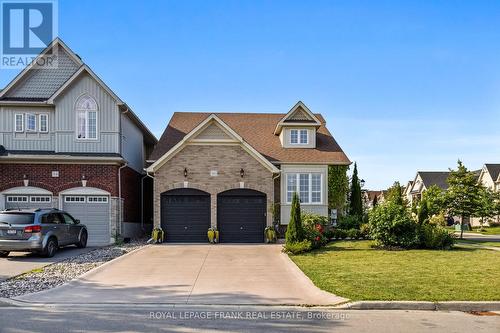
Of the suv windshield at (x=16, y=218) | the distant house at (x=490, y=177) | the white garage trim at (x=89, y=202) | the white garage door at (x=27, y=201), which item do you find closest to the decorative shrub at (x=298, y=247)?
the white garage trim at (x=89, y=202)

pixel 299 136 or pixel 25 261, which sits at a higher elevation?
pixel 299 136

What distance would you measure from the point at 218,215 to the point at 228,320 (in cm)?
1463

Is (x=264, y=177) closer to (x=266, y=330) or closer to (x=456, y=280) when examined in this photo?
(x=456, y=280)

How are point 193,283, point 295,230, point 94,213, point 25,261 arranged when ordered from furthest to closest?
point 94,213 → point 295,230 → point 25,261 → point 193,283

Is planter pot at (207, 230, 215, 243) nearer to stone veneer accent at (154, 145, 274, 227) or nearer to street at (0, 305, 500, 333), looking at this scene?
stone veneer accent at (154, 145, 274, 227)

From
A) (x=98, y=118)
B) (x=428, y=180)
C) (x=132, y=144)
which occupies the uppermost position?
(x=98, y=118)

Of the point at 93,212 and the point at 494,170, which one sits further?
the point at 494,170

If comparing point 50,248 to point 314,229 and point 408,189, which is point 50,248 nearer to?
point 314,229

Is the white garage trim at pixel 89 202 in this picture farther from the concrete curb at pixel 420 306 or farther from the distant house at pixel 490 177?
the distant house at pixel 490 177

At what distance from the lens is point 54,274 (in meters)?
12.9

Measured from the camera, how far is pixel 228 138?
75.3 ft

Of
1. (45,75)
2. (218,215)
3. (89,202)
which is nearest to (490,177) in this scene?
(218,215)

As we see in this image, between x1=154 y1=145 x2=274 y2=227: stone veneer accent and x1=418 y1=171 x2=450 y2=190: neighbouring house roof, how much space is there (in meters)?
48.3

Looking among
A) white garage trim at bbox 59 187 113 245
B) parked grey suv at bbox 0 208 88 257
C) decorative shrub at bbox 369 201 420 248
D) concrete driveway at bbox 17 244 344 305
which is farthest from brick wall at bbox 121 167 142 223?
decorative shrub at bbox 369 201 420 248
